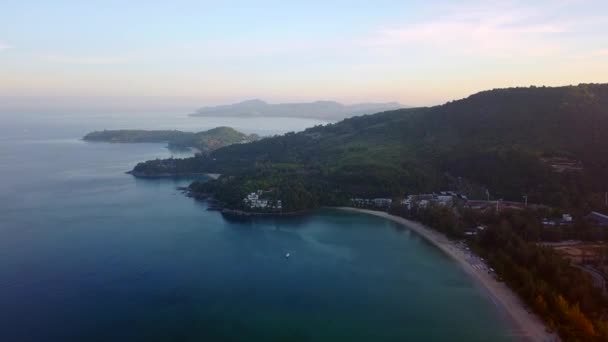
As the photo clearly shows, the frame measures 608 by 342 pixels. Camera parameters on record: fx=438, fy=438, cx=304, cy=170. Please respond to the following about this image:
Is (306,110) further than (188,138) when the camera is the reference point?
Yes

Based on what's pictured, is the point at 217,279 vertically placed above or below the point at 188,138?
below

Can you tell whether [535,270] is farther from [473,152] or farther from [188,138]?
[188,138]

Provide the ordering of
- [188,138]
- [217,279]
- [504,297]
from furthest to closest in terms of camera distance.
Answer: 1. [188,138]
2. [217,279]
3. [504,297]

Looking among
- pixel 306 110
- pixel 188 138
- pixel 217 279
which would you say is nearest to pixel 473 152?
pixel 217 279

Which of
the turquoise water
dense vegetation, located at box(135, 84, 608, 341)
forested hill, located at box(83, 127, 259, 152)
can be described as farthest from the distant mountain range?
the turquoise water

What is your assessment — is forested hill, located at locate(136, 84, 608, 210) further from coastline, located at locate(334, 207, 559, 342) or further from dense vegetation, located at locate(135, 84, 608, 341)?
coastline, located at locate(334, 207, 559, 342)

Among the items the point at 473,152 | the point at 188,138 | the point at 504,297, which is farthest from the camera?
the point at 188,138
